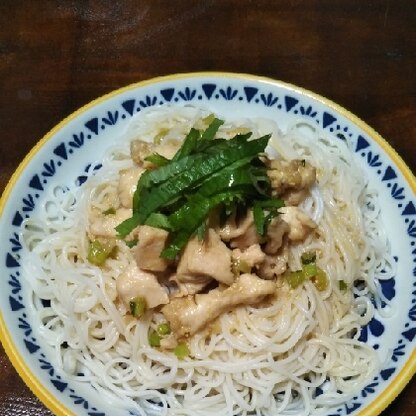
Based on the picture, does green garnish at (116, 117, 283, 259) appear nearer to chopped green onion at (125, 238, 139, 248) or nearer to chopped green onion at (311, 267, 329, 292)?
chopped green onion at (125, 238, 139, 248)

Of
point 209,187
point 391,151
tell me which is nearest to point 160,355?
point 209,187

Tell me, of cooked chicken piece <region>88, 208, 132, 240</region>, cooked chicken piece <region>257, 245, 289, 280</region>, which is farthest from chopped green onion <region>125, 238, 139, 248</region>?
cooked chicken piece <region>257, 245, 289, 280</region>

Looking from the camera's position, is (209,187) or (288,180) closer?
(209,187)

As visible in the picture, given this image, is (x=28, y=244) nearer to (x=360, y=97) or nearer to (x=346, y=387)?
(x=346, y=387)

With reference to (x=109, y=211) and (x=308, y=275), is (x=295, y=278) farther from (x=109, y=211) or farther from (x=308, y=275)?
(x=109, y=211)

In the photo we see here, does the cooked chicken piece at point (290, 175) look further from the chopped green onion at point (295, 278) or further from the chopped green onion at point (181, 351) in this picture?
the chopped green onion at point (181, 351)

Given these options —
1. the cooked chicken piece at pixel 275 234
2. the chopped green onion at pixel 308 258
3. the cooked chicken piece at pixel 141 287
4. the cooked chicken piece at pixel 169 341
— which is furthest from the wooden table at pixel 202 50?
the cooked chicken piece at pixel 169 341

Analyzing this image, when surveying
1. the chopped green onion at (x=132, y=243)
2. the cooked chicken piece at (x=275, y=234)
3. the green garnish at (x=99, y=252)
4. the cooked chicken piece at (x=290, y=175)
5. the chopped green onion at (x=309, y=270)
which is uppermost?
the cooked chicken piece at (x=290, y=175)
